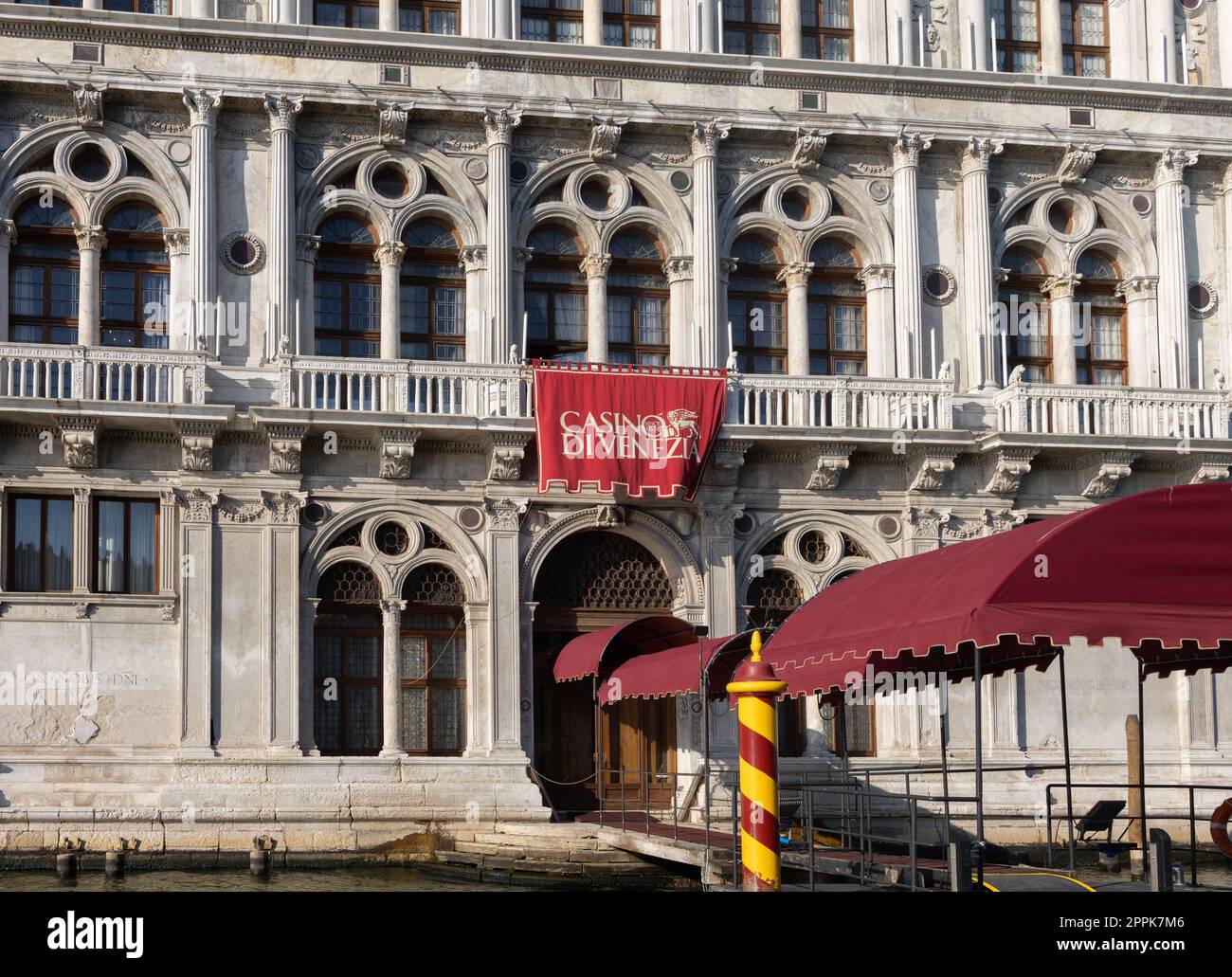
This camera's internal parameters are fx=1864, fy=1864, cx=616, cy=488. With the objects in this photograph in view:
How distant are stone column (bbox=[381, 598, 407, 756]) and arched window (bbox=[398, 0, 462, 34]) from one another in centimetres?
923

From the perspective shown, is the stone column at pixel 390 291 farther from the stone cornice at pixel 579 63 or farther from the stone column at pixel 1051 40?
the stone column at pixel 1051 40

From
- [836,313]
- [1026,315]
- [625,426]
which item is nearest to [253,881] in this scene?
[625,426]

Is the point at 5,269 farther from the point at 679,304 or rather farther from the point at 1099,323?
the point at 1099,323

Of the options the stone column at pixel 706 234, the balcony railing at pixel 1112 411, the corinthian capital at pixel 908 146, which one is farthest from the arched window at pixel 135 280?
the balcony railing at pixel 1112 411

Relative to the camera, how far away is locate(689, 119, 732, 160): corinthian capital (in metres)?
29.6

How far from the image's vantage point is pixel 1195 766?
2941 cm

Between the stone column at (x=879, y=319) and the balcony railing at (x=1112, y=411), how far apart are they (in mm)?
1880

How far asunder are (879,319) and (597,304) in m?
4.61

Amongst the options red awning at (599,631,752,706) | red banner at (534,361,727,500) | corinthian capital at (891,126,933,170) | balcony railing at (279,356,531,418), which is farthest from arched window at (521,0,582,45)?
red awning at (599,631,752,706)

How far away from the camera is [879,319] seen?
1186 inches

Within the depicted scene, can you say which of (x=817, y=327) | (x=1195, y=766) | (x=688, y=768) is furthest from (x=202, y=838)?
(x=1195, y=766)

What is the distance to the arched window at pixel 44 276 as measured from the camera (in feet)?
91.9

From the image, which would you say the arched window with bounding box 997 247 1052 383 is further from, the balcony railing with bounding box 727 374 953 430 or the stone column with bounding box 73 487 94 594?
the stone column with bounding box 73 487 94 594
